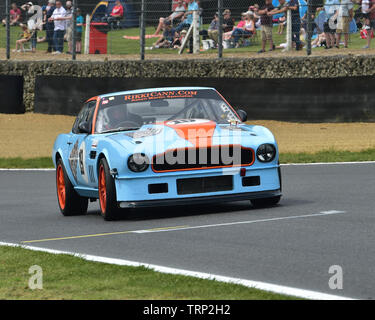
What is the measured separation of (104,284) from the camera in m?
6.34

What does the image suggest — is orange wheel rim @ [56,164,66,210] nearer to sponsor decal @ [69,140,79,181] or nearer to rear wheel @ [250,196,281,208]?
sponsor decal @ [69,140,79,181]

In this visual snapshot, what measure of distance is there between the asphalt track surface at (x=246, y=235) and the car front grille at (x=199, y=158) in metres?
0.56

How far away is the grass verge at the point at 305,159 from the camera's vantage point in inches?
716

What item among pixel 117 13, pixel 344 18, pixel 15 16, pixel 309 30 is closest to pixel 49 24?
pixel 15 16

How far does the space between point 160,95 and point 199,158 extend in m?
1.58

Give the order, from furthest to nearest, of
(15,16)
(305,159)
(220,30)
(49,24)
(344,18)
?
(15,16), (49,24), (220,30), (344,18), (305,159)

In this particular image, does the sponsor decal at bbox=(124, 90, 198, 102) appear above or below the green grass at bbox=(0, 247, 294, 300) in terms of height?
above

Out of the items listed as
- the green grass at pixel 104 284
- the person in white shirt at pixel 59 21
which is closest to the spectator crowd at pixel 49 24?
the person in white shirt at pixel 59 21

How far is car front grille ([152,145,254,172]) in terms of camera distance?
32.6 feet

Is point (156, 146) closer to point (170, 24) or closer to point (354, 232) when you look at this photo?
point (354, 232)

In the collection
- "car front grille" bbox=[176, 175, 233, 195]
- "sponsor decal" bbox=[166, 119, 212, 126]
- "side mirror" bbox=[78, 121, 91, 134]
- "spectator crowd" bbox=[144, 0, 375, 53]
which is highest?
"spectator crowd" bbox=[144, 0, 375, 53]

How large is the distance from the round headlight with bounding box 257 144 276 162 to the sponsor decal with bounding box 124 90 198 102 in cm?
147

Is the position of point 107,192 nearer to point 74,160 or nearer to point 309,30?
point 74,160

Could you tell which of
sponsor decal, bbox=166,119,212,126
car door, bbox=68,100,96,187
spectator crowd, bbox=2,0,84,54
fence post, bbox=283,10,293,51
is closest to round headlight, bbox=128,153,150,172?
sponsor decal, bbox=166,119,212,126
